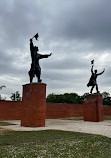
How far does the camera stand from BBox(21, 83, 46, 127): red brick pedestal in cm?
1182

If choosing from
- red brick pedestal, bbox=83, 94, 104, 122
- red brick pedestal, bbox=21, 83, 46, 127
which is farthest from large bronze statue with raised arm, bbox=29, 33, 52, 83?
red brick pedestal, bbox=83, 94, 104, 122

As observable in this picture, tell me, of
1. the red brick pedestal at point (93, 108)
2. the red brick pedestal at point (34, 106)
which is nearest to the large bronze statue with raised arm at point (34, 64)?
the red brick pedestal at point (34, 106)

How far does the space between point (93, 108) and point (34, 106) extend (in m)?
8.04

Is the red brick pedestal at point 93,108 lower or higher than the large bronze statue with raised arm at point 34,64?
lower

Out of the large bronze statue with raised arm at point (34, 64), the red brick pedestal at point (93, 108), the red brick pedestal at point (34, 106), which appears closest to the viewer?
the red brick pedestal at point (34, 106)

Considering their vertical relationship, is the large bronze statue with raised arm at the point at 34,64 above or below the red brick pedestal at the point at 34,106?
above

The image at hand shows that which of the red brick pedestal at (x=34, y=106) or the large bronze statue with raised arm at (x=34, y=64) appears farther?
the large bronze statue with raised arm at (x=34, y=64)

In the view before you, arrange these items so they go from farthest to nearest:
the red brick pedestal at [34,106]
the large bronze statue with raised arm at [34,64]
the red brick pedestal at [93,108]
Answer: the red brick pedestal at [93,108], the large bronze statue with raised arm at [34,64], the red brick pedestal at [34,106]

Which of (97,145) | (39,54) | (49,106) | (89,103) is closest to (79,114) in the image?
(49,106)

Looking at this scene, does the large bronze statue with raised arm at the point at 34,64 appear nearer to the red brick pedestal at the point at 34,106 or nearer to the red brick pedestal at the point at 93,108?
the red brick pedestal at the point at 34,106

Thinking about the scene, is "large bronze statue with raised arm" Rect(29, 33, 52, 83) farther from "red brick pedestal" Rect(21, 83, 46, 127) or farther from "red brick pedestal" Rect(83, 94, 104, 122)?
"red brick pedestal" Rect(83, 94, 104, 122)

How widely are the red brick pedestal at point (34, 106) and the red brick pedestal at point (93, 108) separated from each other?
24.3ft

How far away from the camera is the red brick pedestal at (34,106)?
38.8 feet

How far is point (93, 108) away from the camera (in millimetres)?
18312
